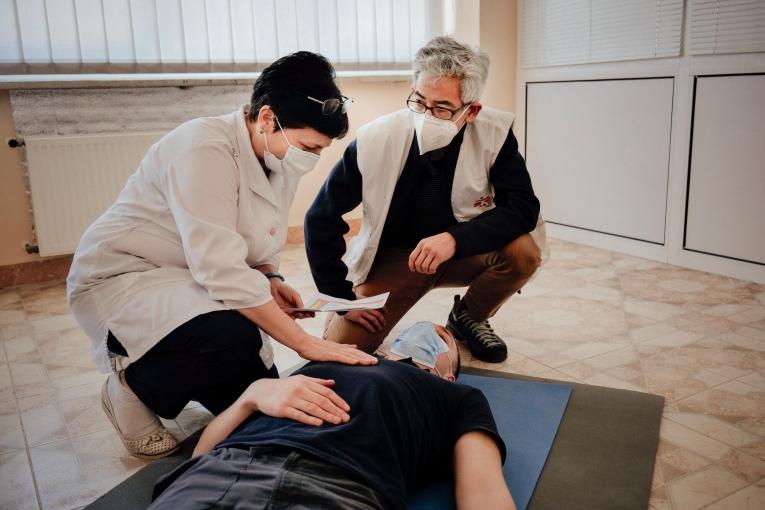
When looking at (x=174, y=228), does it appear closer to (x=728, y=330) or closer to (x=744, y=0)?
(x=728, y=330)

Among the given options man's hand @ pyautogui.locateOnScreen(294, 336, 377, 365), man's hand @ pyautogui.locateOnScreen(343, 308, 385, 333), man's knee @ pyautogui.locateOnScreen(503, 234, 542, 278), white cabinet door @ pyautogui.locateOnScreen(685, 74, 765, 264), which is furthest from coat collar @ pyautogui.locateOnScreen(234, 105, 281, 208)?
white cabinet door @ pyautogui.locateOnScreen(685, 74, 765, 264)

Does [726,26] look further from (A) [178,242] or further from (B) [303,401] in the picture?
(B) [303,401]

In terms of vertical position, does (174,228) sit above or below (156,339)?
above

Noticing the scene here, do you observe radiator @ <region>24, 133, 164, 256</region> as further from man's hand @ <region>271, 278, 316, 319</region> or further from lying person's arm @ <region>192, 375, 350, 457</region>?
lying person's arm @ <region>192, 375, 350, 457</region>

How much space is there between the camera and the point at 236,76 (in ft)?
12.2

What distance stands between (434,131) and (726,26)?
5.71ft

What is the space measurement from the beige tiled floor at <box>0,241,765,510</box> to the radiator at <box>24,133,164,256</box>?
0.94 ft

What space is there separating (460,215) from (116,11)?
2.16 metres

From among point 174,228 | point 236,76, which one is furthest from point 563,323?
point 236,76

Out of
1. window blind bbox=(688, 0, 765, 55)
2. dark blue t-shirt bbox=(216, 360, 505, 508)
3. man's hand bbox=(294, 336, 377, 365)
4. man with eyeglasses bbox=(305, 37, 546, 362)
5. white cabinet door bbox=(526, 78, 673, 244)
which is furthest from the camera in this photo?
white cabinet door bbox=(526, 78, 673, 244)

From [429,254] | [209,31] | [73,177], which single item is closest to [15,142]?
[73,177]

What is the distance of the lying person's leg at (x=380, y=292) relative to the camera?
7.20ft

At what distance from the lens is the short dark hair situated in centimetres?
167

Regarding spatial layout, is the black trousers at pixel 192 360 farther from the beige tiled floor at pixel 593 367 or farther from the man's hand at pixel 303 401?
the man's hand at pixel 303 401
